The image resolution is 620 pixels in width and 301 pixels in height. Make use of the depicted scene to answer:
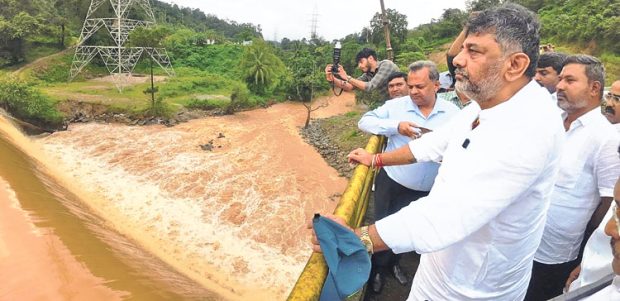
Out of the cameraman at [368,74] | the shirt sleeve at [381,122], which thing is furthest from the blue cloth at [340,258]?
the cameraman at [368,74]

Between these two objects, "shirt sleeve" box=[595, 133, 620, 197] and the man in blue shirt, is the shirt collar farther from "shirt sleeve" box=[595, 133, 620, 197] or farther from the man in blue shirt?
the man in blue shirt

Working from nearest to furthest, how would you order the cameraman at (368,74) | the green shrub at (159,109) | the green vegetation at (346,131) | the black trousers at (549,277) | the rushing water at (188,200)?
the black trousers at (549,277) → the cameraman at (368,74) → the rushing water at (188,200) → the green vegetation at (346,131) → the green shrub at (159,109)

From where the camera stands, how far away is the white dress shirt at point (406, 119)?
2.70 meters

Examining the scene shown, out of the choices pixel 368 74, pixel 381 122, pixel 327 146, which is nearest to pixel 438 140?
pixel 381 122

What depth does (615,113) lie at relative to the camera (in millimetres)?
2568

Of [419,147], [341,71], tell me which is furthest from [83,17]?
[419,147]

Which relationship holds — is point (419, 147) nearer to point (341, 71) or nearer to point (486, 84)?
point (486, 84)

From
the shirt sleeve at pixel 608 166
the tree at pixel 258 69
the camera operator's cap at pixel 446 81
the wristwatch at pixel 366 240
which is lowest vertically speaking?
the wristwatch at pixel 366 240

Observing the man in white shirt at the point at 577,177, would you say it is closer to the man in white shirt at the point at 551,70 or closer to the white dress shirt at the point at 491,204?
the man in white shirt at the point at 551,70

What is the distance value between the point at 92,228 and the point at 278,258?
404 cm

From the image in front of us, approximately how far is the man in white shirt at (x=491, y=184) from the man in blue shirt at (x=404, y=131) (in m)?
1.27

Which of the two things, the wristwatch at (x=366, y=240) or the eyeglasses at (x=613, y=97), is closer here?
the wristwatch at (x=366, y=240)

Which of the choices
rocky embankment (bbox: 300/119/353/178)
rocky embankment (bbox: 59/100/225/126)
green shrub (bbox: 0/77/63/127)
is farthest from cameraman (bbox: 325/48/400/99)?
rocky embankment (bbox: 59/100/225/126)

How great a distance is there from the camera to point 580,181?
197 centimetres
